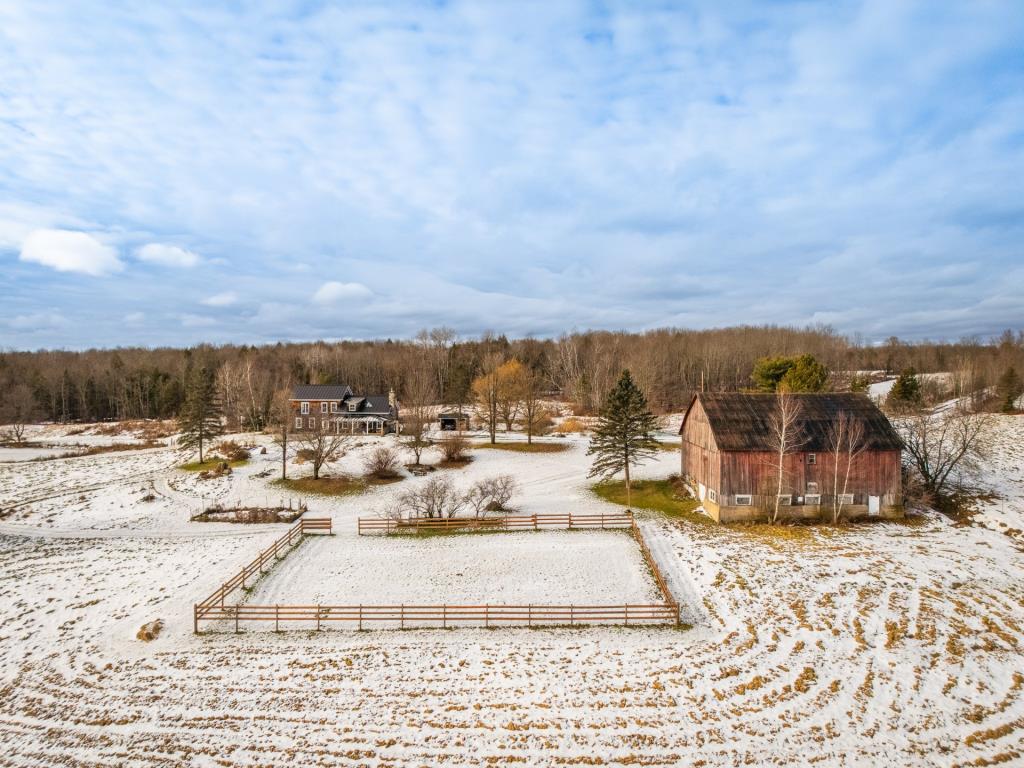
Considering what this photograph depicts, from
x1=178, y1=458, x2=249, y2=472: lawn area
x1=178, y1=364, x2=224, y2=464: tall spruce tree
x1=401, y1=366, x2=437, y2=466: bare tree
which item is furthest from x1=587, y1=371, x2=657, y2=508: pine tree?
x1=178, y1=364, x2=224, y2=464: tall spruce tree

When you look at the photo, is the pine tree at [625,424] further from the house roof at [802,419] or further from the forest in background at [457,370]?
the forest in background at [457,370]

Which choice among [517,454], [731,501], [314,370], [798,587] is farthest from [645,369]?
[314,370]

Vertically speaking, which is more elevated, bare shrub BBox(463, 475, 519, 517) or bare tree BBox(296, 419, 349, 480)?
bare tree BBox(296, 419, 349, 480)

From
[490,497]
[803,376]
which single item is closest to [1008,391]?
[803,376]

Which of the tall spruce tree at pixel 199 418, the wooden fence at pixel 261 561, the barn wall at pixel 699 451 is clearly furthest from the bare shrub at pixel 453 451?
the tall spruce tree at pixel 199 418

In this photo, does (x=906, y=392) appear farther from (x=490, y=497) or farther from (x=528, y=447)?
(x=490, y=497)

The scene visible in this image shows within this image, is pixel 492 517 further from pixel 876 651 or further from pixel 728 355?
pixel 728 355

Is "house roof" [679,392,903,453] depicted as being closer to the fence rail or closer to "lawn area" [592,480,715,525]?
"lawn area" [592,480,715,525]
